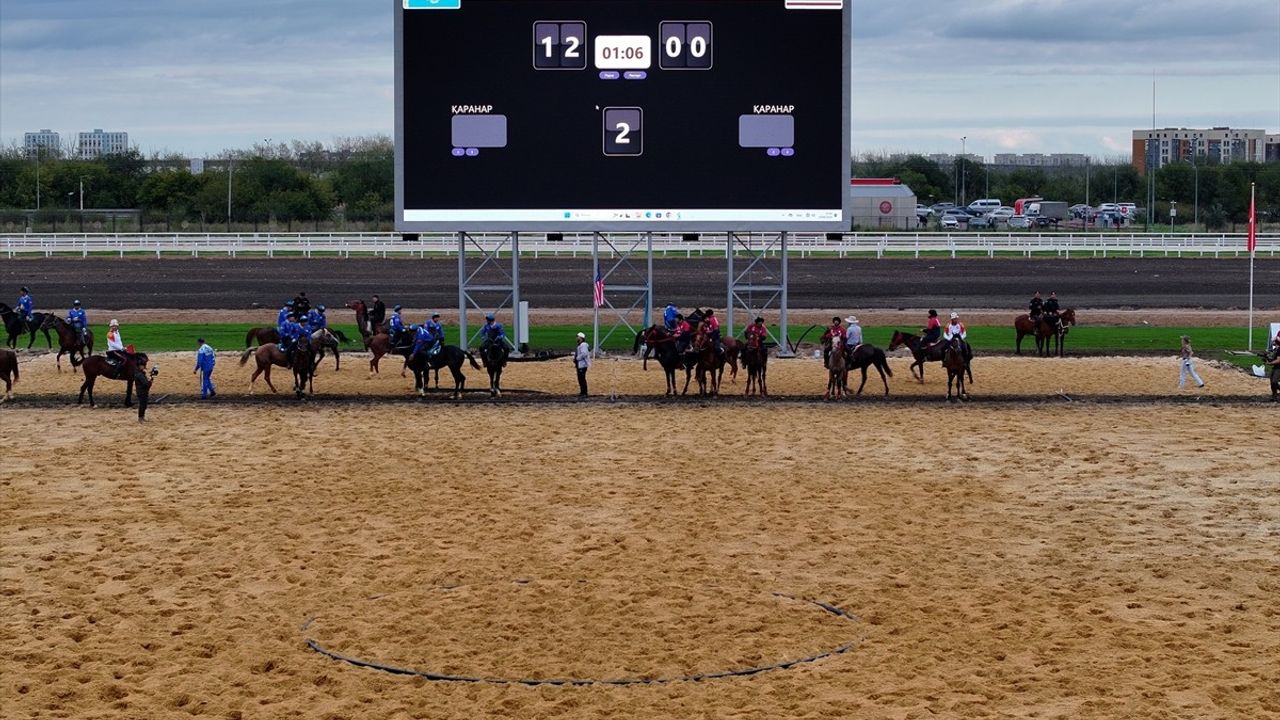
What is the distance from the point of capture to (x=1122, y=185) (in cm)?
14225

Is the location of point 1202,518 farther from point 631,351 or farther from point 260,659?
point 631,351

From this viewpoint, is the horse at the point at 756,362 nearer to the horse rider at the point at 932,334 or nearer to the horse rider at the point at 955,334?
the horse rider at the point at 955,334

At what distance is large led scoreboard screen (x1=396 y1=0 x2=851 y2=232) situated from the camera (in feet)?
95.9

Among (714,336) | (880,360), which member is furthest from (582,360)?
(880,360)

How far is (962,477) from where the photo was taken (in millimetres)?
19531

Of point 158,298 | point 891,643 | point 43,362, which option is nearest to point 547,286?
point 158,298

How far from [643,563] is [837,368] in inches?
467

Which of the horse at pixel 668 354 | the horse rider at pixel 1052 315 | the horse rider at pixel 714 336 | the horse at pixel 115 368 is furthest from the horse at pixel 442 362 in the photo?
the horse rider at pixel 1052 315

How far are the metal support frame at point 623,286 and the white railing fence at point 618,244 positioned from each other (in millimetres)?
3057

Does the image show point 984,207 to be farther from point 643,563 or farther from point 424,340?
point 643,563

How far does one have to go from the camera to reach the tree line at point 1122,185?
115 meters

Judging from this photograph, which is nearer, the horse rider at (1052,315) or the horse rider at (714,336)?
the horse rider at (714,336)

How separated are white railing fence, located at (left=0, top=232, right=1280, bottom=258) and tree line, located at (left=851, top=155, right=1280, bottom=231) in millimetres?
35759

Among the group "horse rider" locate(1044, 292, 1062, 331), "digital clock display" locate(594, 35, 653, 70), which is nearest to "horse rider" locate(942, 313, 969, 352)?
"horse rider" locate(1044, 292, 1062, 331)
